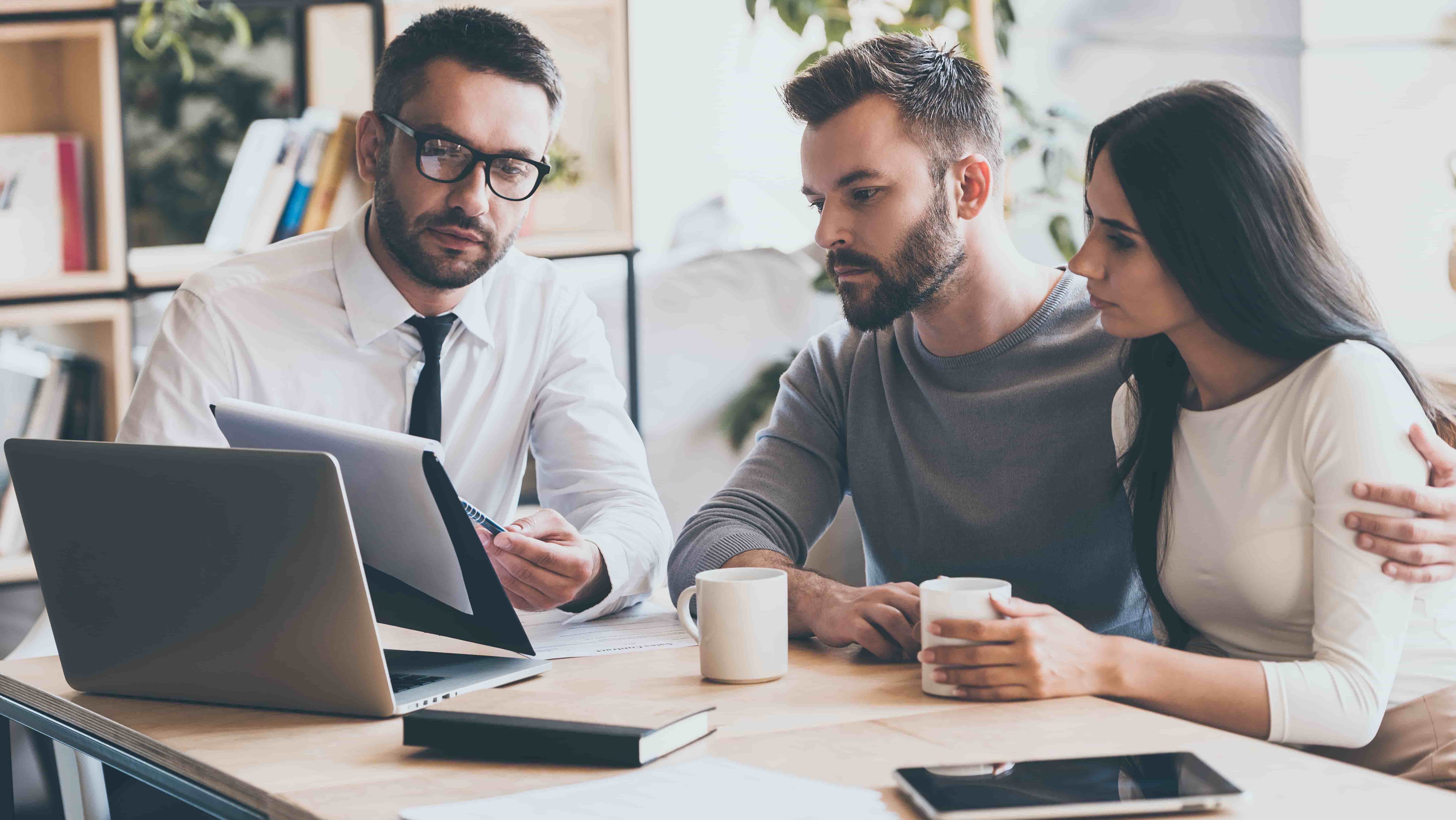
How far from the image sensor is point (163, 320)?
1763 millimetres

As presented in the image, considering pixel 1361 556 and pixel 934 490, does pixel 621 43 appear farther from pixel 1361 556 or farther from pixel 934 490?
pixel 1361 556

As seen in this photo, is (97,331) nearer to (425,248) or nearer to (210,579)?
(425,248)

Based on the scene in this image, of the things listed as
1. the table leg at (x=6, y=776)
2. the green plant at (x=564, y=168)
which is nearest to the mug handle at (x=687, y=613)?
the table leg at (x=6, y=776)

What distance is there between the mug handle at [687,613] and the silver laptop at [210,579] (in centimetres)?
18

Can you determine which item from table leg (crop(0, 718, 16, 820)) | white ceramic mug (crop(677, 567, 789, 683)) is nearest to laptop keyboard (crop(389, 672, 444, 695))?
white ceramic mug (crop(677, 567, 789, 683))

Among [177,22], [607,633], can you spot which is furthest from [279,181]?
[607,633]

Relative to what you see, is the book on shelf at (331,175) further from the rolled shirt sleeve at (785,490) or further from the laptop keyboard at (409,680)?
the laptop keyboard at (409,680)

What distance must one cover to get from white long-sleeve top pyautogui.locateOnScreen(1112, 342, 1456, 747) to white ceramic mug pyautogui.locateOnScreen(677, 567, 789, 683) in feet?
1.36

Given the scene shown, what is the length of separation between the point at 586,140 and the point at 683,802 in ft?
7.72

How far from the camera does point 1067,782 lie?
82 centimetres

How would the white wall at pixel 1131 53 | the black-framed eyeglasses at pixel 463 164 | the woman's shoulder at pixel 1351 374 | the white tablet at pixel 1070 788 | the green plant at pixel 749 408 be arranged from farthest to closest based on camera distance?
the white wall at pixel 1131 53, the green plant at pixel 749 408, the black-framed eyeglasses at pixel 463 164, the woman's shoulder at pixel 1351 374, the white tablet at pixel 1070 788

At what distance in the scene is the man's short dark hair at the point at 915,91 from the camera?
5.35 feet

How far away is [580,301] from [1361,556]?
1.20m

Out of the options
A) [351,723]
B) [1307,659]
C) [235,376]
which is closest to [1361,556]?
[1307,659]
